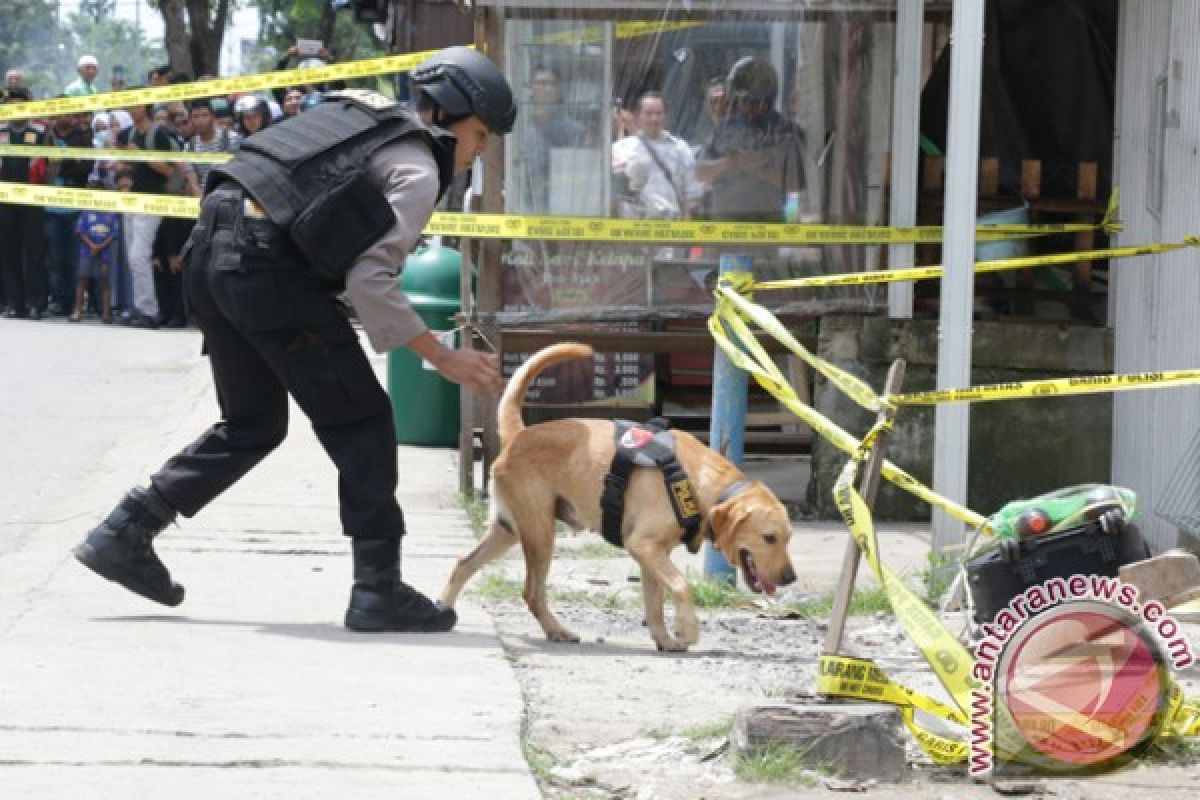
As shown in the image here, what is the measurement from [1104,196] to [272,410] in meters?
4.72

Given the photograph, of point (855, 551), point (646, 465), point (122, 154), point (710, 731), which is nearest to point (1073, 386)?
point (855, 551)

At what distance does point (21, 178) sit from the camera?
18.9 metres

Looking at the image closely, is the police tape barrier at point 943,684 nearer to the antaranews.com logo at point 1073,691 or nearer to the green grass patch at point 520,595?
the antaranews.com logo at point 1073,691

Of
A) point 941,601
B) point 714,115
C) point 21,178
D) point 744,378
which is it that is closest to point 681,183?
point 714,115

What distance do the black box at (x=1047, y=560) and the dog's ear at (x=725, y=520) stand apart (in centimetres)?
78

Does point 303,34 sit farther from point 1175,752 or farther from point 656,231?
point 1175,752

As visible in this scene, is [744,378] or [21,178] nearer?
[744,378]

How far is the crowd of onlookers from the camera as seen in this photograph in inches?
710

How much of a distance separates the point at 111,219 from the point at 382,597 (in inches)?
542

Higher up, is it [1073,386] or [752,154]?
[752,154]

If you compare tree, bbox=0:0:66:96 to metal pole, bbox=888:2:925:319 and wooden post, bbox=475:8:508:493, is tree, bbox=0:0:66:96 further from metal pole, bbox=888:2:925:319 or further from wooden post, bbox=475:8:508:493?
metal pole, bbox=888:2:925:319

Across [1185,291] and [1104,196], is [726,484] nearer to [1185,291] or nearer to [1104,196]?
[1185,291]

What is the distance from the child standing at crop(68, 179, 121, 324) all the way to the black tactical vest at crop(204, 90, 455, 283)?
529 inches

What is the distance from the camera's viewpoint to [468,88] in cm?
611
